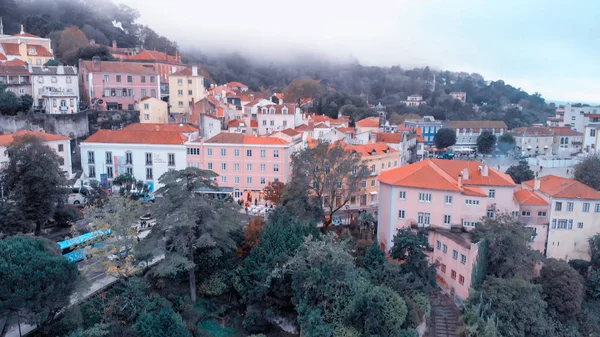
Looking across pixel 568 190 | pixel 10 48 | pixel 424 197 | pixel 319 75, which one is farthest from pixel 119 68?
pixel 319 75

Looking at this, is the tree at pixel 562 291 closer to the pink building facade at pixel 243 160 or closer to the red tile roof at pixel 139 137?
the pink building facade at pixel 243 160

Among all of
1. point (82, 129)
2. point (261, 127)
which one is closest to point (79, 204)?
point (82, 129)

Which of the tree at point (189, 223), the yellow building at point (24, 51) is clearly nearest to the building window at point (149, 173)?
the tree at point (189, 223)

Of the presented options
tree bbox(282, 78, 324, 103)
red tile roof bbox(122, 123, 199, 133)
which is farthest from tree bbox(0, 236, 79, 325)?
tree bbox(282, 78, 324, 103)

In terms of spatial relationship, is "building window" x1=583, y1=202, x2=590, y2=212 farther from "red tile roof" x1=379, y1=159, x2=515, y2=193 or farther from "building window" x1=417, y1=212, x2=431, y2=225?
"building window" x1=417, y1=212, x2=431, y2=225

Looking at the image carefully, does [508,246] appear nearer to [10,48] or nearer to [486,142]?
[486,142]

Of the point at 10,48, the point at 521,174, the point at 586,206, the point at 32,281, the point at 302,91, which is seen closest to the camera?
the point at 32,281
